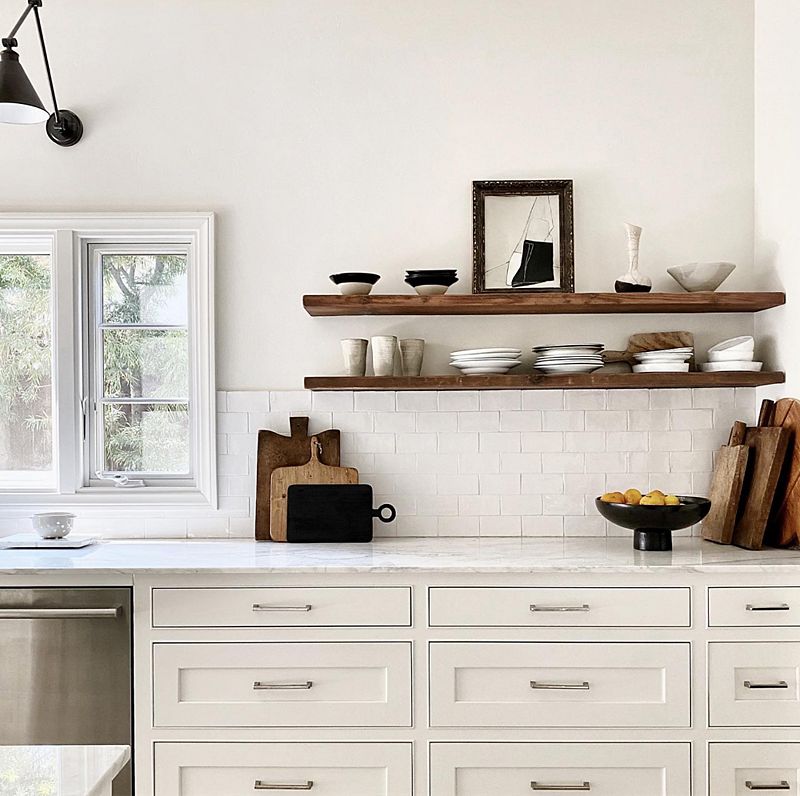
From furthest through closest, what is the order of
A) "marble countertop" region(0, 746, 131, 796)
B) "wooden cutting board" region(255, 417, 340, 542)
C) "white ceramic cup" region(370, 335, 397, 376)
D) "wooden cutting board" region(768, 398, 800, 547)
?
1. "wooden cutting board" region(255, 417, 340, 542)
2. "white ceramic cup" region(370, 335, 397, 376)
3. "wooden cutting board" region(768, 398, 800, 547)
4. "marble countertop" region(0, 746, 131, 796)

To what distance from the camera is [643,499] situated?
9.48 ft

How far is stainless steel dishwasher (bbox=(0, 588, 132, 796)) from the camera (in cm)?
267

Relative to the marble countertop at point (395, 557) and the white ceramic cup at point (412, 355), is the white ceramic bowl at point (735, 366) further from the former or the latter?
the white ceramic cup at point (412, 355)

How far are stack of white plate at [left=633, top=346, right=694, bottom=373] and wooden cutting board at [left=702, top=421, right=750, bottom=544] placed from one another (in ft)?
1.05

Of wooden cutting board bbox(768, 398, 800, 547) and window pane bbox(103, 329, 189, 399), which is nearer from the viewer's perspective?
wooden cutting board bbox(768, 398, 800, 547)

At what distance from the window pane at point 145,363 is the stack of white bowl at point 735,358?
191cm

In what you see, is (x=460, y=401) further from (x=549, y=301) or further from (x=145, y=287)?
(x=145, y=287)

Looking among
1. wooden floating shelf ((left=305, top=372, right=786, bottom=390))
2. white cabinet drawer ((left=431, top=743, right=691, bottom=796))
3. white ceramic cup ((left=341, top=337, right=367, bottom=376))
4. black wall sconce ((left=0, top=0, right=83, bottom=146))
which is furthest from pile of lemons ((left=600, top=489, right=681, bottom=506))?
black wall sconce ((left=0, top=0, right=83, bottom=146))

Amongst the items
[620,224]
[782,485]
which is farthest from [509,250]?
[782,485]

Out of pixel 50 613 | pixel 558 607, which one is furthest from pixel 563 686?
pixel 50 613

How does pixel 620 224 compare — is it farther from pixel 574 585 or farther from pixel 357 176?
pixel 574 585

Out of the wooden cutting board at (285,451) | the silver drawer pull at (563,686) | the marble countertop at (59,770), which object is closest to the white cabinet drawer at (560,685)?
the silver drawer pull at (563,686)

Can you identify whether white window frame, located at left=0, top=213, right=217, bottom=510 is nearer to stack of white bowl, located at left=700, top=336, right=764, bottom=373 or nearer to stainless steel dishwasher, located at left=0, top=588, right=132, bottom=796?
stainless steel dishwasher, located at left=0, top=588, right=132, bottom=796

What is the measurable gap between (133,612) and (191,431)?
86 centimetres
